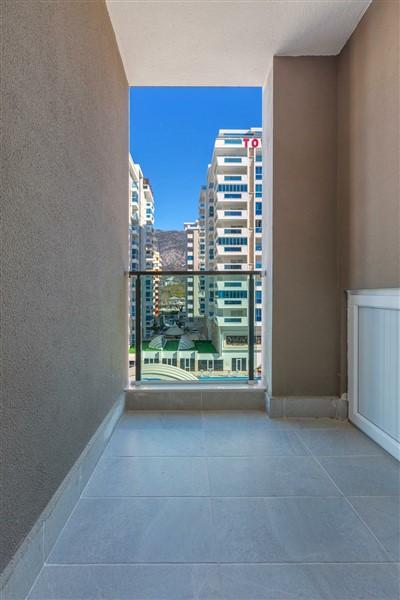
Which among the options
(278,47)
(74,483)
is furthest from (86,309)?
(278,47)

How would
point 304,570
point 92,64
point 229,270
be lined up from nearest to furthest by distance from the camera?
point 304,570 < point 92,64 < point 229,270

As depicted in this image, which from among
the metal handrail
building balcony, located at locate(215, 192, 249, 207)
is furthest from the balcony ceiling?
the metal handrail

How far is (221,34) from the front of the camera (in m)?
2.25

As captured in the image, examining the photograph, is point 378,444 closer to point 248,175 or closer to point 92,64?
point 248,175

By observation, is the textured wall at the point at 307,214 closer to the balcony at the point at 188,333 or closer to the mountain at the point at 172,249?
the balcony at the point at 188,333

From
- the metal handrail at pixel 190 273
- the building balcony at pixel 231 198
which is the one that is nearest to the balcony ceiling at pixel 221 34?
the building balcony at pixel 231 198

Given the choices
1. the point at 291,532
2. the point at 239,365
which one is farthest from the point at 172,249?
the point at 291,532

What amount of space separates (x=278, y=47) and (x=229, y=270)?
1.59 meters

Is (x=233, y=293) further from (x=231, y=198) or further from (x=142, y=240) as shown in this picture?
(x=142, y=240)

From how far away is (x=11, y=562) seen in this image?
0.94m

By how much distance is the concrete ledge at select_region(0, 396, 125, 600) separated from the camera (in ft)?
3.10

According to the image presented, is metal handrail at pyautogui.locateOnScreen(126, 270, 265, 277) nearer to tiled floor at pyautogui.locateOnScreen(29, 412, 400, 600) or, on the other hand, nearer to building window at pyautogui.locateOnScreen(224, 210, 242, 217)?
building window at pyautogui.locateOnScreen(224, 210, 242, 217)

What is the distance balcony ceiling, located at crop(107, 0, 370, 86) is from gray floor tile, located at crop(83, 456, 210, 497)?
2.57 m

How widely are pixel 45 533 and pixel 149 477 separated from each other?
59 cm
